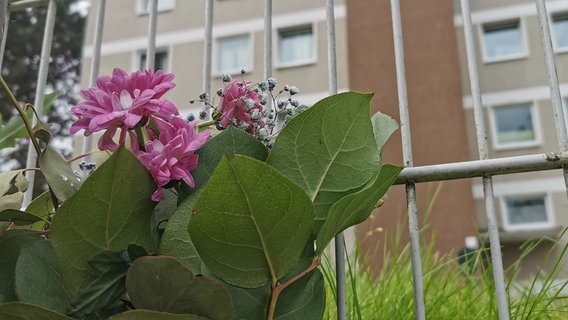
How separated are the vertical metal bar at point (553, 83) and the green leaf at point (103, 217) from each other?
1.21ft

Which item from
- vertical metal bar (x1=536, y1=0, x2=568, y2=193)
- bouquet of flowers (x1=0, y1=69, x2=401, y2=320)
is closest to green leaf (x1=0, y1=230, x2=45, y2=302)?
bouquet of flowers (x1=0, y1=69, x2=401, y2=320)

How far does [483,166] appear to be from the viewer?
53 cm

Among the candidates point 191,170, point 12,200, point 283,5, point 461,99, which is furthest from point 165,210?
point 283,5

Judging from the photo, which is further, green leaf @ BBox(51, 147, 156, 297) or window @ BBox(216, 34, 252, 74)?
window @ BBox(216, 34, 252, 74)

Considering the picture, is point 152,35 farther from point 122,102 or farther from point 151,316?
point 151,316

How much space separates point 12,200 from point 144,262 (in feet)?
0.72

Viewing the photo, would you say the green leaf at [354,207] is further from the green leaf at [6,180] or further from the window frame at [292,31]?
the window frame at [292,31]

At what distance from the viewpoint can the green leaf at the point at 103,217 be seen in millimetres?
390

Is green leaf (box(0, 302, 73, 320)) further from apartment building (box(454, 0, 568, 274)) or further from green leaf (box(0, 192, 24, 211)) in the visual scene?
apartment building (box(454, 0, 568, 274))

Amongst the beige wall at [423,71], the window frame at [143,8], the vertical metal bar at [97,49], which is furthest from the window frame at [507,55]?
the vertical metal bar at [97,49]

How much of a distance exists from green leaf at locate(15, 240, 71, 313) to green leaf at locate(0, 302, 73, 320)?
28mm

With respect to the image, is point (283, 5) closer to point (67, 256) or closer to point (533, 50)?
point (533, 50)

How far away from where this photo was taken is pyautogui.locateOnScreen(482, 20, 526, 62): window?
7969mm

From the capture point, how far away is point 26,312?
38cm
